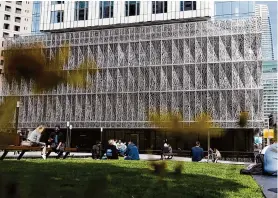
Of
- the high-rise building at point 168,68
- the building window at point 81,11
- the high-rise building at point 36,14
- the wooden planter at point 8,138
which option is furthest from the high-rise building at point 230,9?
the wooden planter at point 8,138

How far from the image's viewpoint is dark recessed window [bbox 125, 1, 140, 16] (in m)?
38.3

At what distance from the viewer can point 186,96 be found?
3331cm

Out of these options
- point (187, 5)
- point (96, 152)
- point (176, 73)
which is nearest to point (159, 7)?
point (187, 5)

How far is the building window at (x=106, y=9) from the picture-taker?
1537 inches

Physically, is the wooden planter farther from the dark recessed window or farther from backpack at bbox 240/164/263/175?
the dark recessed window

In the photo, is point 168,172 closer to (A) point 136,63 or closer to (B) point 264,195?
(B) point 264,195

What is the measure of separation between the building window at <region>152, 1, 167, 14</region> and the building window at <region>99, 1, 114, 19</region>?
4.53 meters

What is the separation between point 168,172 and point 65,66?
0.32 meters

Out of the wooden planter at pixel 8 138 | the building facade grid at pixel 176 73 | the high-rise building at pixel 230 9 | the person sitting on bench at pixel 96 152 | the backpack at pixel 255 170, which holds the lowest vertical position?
the person sitting on bench at pixel 96 152

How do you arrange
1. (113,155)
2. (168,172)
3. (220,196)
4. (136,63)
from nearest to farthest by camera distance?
(168,172), (220,196), (113,155), (136,63)

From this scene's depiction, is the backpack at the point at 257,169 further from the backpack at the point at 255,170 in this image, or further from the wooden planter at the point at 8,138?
the wooden planter at the point at 8,138

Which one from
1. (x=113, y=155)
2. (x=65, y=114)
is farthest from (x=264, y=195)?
(x=65, y=114)

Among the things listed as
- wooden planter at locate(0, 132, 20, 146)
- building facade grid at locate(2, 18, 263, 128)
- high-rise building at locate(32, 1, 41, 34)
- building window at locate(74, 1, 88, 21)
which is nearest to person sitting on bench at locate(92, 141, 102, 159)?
high-rise building at locate(32, 1, 41, 34)

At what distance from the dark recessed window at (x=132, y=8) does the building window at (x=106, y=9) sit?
1.63 metres
